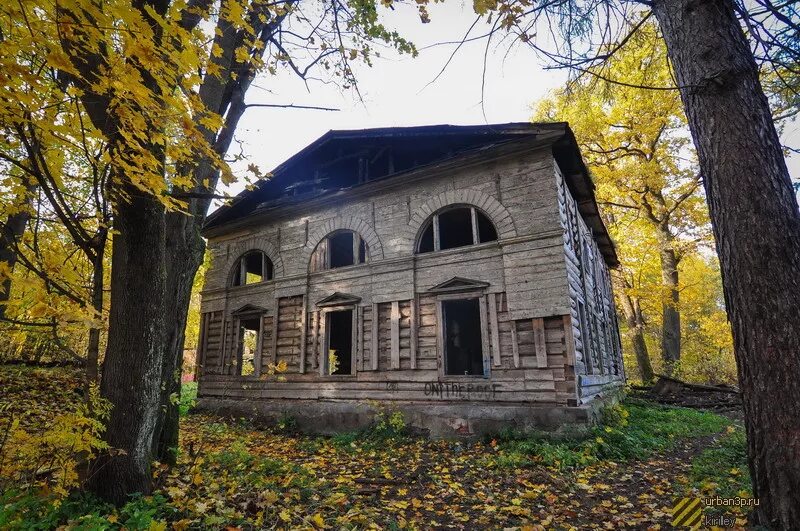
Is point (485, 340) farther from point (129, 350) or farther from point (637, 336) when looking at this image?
point (637, 336)

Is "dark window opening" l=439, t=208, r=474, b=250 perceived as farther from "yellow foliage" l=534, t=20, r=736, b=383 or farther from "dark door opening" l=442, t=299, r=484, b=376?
"yellow foliage" l=534, t=20, r=736, b=383

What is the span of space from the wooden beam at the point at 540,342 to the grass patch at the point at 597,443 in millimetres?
1426

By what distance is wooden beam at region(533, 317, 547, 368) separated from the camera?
834cm

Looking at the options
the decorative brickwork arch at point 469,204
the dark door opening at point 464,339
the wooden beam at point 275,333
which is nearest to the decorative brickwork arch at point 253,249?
the wooden beam at point 275,333

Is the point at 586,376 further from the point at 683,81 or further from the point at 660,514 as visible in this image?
the point at 683,81

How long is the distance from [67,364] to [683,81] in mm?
17256

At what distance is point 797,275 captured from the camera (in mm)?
2963

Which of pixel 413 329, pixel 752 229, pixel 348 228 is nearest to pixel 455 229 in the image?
pixel 348 228

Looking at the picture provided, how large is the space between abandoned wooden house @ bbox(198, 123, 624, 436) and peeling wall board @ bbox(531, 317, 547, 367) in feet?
0.09

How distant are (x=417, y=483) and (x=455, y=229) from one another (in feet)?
33.8

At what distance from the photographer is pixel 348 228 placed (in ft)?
38.0

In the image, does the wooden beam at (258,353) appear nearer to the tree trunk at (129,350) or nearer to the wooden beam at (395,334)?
the wooden beam at (395,334)

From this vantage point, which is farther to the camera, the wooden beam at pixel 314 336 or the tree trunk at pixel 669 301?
the tree trunk at pixel 669 301

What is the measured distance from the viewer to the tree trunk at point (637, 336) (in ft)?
61.6
